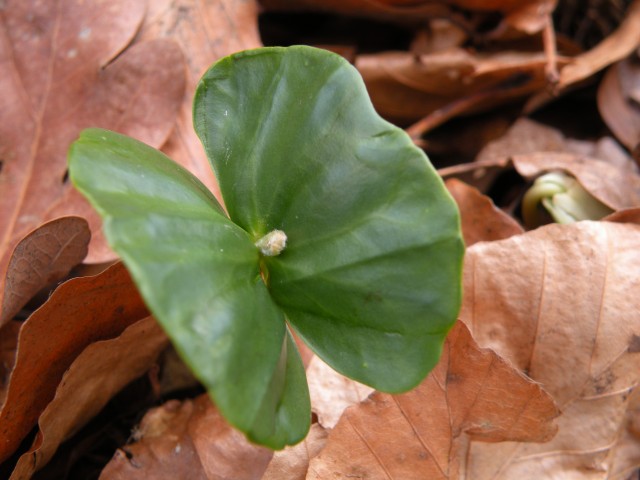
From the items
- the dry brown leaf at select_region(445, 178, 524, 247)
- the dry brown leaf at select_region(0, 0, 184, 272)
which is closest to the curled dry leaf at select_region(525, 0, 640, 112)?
the dry brown leaf at select_region(445, 178, 524, 247)

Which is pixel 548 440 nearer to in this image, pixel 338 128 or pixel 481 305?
pixel 481 305

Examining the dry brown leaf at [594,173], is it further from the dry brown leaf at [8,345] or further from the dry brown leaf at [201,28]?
the dry brown leaf at [8,345]

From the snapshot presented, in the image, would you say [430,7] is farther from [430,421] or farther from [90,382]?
[90,382]

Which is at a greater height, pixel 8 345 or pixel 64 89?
pixel 64 89

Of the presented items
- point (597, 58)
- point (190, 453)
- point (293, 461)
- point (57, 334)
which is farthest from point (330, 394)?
point (597, 58)

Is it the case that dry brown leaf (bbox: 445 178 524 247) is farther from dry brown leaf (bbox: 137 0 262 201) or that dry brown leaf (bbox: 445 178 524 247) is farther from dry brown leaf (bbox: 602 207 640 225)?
dry brown leaf (bbox: 137 0 262 201)

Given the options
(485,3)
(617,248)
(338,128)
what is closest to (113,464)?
(338,128)
